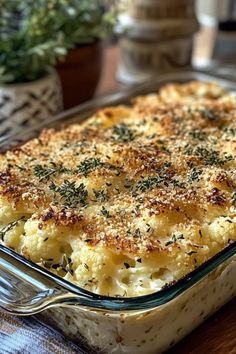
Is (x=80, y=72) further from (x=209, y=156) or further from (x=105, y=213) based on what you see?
(x=105, y=213)

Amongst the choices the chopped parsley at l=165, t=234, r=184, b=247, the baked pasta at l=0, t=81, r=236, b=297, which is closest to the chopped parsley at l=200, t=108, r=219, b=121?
the baked pasta at l=0, t=81, r=236, b=297

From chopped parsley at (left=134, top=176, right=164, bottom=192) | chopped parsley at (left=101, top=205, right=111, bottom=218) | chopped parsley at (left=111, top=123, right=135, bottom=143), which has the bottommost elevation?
chopped parsley at (left=111, top=123, right=135, bottom=143)

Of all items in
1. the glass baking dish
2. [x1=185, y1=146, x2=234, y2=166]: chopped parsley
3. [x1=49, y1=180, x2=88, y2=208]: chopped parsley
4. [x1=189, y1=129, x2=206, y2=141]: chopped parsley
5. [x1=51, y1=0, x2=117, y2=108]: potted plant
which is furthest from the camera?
[x1=51, y1=0, x2=117, y2=108]: potted plant

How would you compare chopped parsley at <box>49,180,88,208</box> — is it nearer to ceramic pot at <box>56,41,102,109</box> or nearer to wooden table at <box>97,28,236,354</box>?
wooden table at <box>97,28,236,354</box>

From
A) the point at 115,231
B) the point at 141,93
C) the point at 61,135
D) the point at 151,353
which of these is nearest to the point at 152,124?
the point at 61,135

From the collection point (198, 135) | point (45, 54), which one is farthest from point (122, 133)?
point (45, 54)

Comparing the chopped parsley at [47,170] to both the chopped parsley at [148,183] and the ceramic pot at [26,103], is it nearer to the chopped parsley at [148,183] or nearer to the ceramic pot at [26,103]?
the chopped parsley at [148,183]
